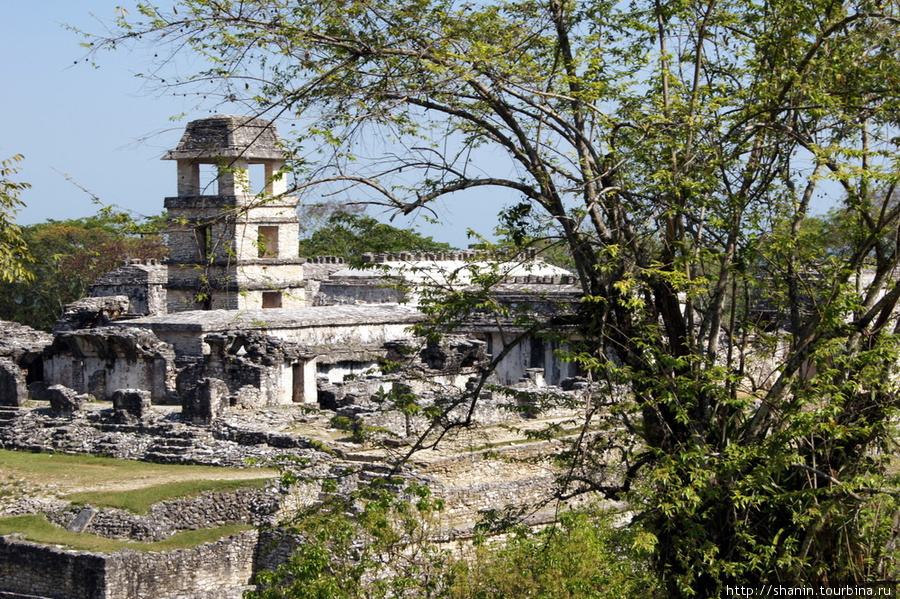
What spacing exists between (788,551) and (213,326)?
58.5ft

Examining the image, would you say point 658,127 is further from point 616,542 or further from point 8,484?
point 8,484

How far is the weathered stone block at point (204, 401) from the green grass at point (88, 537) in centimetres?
488

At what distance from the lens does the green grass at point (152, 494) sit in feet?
49.5

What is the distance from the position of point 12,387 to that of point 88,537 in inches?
376

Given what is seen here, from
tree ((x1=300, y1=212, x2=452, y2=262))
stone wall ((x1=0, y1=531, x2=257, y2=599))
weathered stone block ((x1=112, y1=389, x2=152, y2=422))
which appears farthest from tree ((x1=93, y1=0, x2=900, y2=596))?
weathered stone block ((x1=112, y1=389, x2=152, y2=422))

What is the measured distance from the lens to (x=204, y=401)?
65.2 ft

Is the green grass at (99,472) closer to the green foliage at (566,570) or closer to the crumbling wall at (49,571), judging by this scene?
the crumbling wall at (49,571)

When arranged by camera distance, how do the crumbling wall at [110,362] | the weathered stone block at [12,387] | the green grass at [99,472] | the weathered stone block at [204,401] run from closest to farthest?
the green grass at [99,472] < the weathered stone block at [204,401] < the weathered stone block at [12,387] < the crumbling wall at [110,362]

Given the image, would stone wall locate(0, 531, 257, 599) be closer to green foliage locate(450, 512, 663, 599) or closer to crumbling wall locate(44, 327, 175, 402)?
green foliage locate(450, 512, 663, 599)

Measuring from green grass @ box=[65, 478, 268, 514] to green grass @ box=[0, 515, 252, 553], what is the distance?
591mm

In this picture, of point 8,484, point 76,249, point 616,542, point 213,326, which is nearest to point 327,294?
point 213,326

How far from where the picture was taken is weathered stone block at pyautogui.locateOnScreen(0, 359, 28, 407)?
75.4ft

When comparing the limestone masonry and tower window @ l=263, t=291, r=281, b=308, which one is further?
tower window @ l=263, t=291, r=281, b=308

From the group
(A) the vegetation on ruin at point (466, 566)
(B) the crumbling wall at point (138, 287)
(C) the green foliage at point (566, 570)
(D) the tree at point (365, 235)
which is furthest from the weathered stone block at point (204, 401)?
(B) the crumbling wall at point (138, 287)
